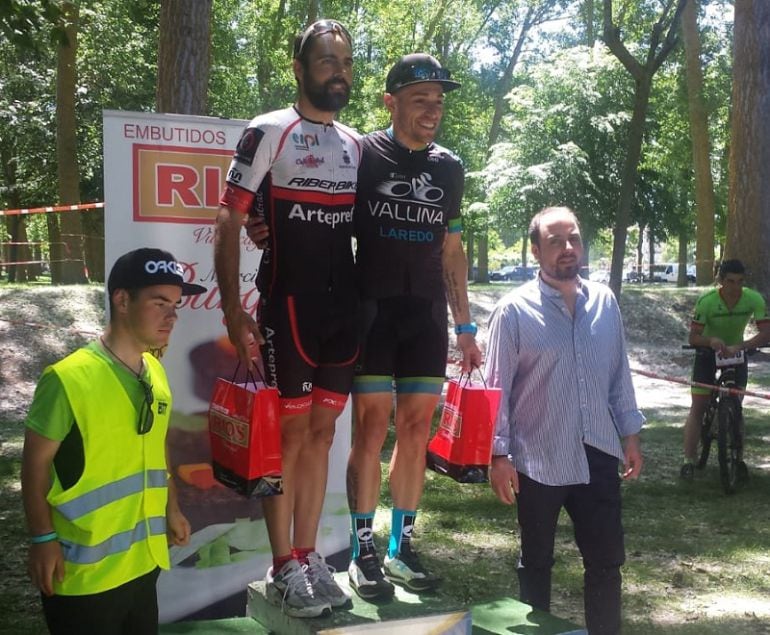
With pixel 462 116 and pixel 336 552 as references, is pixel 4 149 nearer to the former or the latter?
pixel 462 116

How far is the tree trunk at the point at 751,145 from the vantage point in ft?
51.4

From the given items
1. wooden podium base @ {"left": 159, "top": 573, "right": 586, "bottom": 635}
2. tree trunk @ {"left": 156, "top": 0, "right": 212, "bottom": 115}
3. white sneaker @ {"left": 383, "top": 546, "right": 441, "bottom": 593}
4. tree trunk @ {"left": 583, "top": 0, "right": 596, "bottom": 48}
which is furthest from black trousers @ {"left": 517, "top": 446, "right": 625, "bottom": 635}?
tree trunk @ {"left": 583, "top": 0, "right": 596, "bottom": 48}

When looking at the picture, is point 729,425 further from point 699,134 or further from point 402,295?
point 699,134

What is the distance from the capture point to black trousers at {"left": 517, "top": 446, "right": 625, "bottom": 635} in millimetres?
3908

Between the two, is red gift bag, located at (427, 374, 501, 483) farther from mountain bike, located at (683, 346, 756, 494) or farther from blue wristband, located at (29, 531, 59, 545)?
mountain bike, located at (683, 346, 756, 494)

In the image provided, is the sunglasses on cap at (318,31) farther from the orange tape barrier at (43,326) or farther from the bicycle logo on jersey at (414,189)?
the orange tape barrier at (43,326)

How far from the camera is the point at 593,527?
3.92 m

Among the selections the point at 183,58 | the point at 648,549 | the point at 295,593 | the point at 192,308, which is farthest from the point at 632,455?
the point at 183,58

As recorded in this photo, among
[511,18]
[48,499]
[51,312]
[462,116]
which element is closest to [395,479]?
[48,499]

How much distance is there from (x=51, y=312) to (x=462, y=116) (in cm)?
2560

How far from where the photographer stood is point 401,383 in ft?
13.7

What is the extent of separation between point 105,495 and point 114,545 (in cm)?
16

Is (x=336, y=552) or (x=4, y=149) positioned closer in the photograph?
(x=336, y=552)

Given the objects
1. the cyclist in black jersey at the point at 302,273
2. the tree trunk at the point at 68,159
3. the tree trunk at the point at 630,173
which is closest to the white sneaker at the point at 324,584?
the cyclist in black jersey at the point at 302,273
